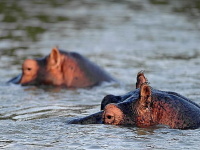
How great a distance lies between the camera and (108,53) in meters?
14.5

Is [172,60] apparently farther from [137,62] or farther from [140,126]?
[140,126]

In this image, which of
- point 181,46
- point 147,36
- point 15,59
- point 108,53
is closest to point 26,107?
point 15,59

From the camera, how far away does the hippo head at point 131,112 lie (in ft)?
21.3

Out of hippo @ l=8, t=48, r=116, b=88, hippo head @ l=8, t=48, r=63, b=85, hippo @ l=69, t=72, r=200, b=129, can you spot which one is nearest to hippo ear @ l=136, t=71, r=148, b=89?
hippo @ l=69, t=72, r=200, b=129

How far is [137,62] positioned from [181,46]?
2294mm

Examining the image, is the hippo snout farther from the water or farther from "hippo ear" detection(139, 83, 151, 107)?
"hippo ear" detection(139, 83, 151, 107)

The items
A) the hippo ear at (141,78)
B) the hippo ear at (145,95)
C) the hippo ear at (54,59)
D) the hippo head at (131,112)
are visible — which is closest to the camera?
the hippo ear at (145,95)

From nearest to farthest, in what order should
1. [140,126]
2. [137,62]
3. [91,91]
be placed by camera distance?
[140,126] < [91,91] < [137,62]

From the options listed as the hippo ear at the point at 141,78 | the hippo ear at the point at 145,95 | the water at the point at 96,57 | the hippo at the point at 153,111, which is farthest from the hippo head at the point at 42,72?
the hippo ear at the point at 145,95

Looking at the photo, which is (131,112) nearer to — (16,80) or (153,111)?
(153,111)

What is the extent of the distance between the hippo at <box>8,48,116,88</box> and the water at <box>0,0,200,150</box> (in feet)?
1.02

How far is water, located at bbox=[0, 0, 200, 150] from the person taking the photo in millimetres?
6418

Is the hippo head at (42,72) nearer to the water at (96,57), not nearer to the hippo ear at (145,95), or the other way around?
the water at (96,57)

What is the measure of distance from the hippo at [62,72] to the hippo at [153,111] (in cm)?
410
